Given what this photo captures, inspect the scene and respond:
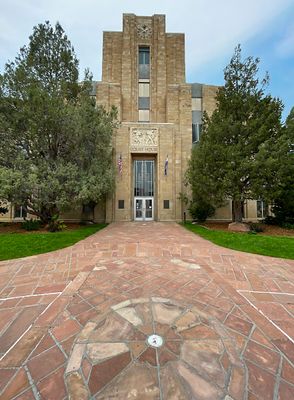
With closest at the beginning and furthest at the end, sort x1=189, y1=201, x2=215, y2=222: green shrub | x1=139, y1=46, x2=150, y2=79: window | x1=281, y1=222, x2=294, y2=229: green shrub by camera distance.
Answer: x1=281, y1=222, x2=294, y2=229: green shrub → x1=189, y1=201, x2=215, y2=222: green shrub → x1=139, y1=46, x2=150, y2=79: window

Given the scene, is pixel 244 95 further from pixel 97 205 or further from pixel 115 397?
pixel 115 397

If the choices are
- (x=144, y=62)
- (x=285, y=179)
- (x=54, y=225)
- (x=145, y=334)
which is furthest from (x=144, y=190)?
(x=145, y=334)

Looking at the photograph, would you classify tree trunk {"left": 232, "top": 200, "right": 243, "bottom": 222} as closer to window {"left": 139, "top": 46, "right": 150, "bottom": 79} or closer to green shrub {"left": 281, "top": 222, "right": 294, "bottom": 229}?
green shrub {"left": 281, "top": 222, "right": 294, "bottom": 229}

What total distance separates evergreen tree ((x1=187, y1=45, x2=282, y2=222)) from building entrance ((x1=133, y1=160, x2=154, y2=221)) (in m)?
6.21

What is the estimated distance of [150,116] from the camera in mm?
20281

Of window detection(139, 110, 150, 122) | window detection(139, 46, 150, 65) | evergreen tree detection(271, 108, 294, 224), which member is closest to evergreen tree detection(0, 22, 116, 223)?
window detection(139, 110, 150, 122)

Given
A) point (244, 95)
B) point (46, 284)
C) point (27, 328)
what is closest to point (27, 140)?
point (46, 284)

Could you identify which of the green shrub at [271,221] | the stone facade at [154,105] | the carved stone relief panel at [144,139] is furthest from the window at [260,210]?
the carved stone relief panel at [144,139]

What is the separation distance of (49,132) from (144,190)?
9.73 meters

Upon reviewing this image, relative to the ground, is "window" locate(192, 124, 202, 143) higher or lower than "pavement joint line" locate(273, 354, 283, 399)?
higher

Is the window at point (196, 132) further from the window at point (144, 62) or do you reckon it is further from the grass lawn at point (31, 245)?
the grass lawn at point (31, 245)

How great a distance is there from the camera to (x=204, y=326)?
247 centimetres

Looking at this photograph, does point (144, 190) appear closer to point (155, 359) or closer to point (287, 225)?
point (287, 225)

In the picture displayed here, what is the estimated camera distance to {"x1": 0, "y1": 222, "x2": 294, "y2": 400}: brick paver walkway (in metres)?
1.69
